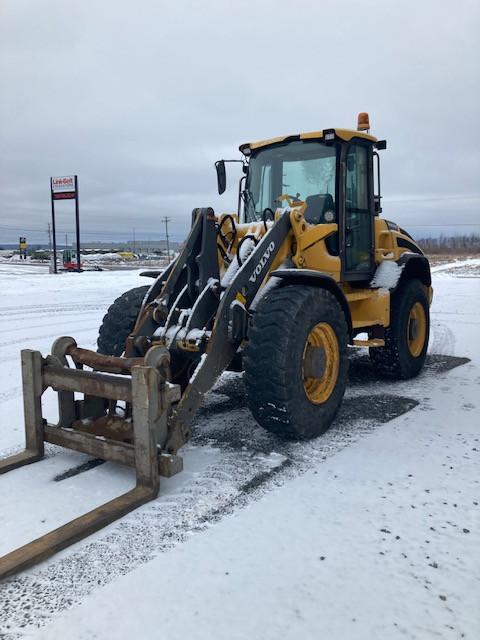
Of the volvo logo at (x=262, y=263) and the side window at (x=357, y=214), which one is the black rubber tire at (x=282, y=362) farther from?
the side window at (x=357, y=214)

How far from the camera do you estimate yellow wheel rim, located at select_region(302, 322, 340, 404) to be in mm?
4414

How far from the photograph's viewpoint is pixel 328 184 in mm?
5461

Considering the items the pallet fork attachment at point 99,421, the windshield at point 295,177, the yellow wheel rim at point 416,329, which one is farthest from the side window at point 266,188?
the pallet fork attachment at point 99,421

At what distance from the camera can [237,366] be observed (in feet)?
17.8

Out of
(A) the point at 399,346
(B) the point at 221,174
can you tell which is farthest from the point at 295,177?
(A) the point at 399,346

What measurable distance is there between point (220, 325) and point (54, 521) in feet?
5.89

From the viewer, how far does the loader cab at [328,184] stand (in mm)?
5441

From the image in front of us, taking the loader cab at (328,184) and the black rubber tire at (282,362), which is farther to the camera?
the loader cab at (328,184)

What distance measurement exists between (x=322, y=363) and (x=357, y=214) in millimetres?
2148

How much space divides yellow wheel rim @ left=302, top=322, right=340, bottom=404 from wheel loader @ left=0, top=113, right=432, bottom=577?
0.01m

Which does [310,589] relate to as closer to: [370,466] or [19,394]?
[370,466]

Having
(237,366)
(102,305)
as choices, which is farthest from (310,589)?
(102,305)


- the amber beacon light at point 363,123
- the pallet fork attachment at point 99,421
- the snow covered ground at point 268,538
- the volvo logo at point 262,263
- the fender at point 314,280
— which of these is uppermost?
the amber beacon light at point 363,123

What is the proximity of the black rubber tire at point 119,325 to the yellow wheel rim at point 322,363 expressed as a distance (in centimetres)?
167
